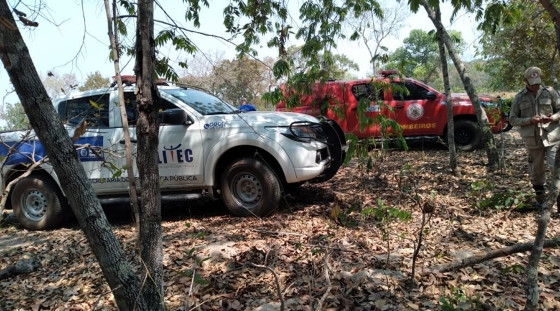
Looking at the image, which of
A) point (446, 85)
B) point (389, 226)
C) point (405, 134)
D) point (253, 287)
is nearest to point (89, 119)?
point (253, 287)

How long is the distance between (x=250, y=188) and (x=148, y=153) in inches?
101

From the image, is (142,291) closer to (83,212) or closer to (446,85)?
(83,212)

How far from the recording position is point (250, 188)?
15.5 feet

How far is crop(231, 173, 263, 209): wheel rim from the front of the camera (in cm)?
464

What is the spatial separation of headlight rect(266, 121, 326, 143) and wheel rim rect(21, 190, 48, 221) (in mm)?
3432

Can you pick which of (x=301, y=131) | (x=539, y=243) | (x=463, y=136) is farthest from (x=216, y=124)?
(x=463, y=136)

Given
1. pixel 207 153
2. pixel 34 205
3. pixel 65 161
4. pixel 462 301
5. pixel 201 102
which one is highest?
pixel 201 102

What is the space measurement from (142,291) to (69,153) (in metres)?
0.90

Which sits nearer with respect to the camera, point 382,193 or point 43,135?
point 43,135

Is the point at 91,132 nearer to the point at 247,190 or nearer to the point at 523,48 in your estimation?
the point at 247,190

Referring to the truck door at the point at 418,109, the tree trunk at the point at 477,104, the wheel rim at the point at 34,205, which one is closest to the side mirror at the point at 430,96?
the truck door at the point at 418,109

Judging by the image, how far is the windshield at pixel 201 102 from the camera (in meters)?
→ 4.97

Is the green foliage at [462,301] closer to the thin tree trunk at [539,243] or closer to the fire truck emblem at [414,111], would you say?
the thin tree trunk at [539,243]

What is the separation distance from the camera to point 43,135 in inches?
74.4
